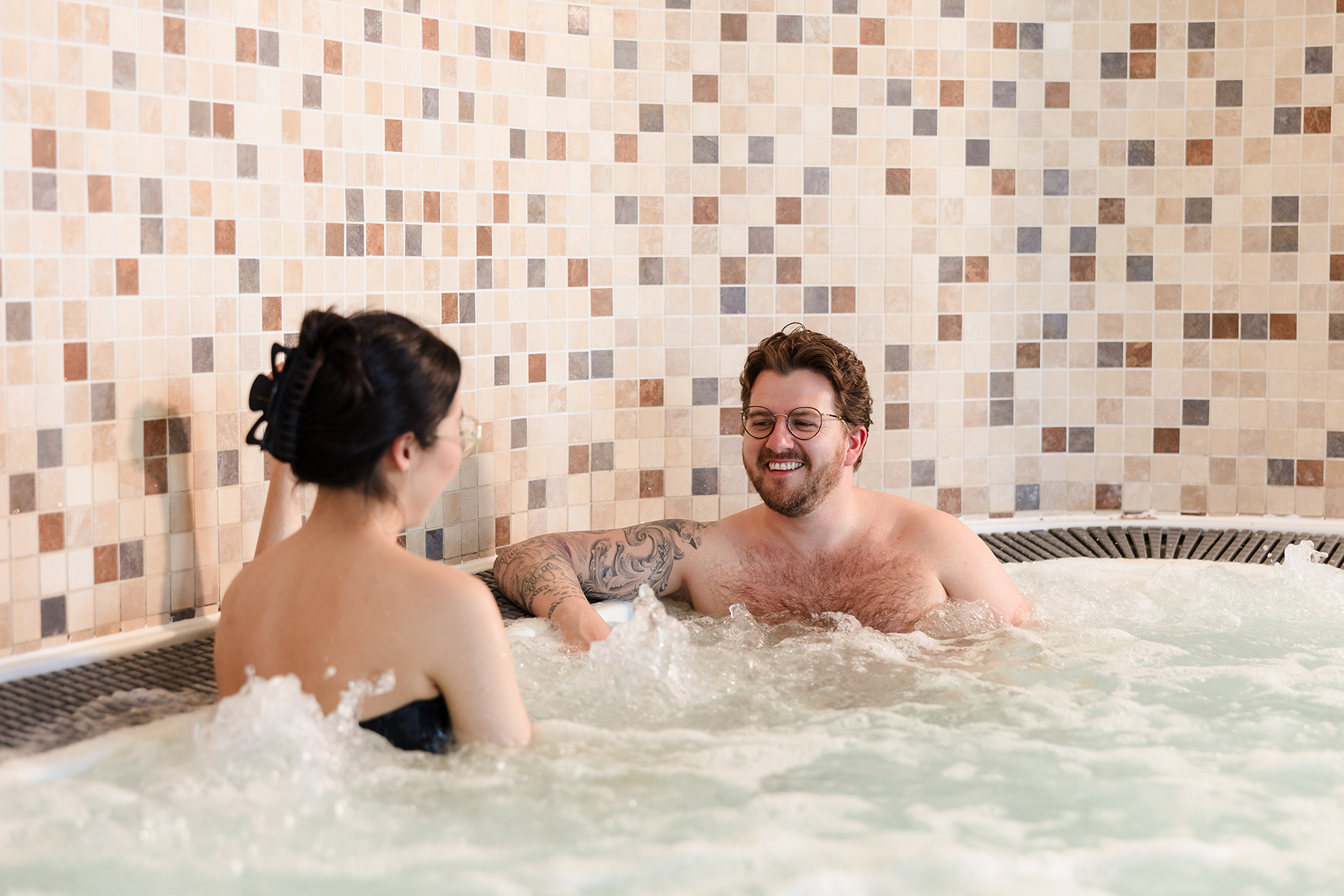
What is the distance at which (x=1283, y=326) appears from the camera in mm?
3242

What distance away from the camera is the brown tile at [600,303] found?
3.07 m

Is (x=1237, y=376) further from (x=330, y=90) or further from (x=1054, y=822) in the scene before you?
(x=330, y=90)

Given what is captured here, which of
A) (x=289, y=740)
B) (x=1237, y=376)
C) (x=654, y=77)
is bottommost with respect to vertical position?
(x=289, y=740)

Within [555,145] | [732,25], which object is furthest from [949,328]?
[555,145]

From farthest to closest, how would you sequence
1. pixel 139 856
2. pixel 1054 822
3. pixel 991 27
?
pixel 991 27 → pixel 1054 822 → pixel 139 856

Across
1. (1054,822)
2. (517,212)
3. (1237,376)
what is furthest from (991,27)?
(1054,822)

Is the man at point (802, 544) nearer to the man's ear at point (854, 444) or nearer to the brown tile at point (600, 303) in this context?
the man's ear at point (854, 444)

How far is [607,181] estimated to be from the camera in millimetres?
3062

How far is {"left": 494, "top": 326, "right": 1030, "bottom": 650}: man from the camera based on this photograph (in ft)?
8.49

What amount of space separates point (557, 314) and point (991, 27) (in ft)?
4.33

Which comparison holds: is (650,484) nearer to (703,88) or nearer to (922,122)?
(703,88)

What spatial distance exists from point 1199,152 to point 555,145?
1.63 metres

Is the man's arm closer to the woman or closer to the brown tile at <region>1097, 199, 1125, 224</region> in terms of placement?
the woman

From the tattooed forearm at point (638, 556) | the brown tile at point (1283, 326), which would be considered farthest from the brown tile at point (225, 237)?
the brown tile at point (1283, 326)
